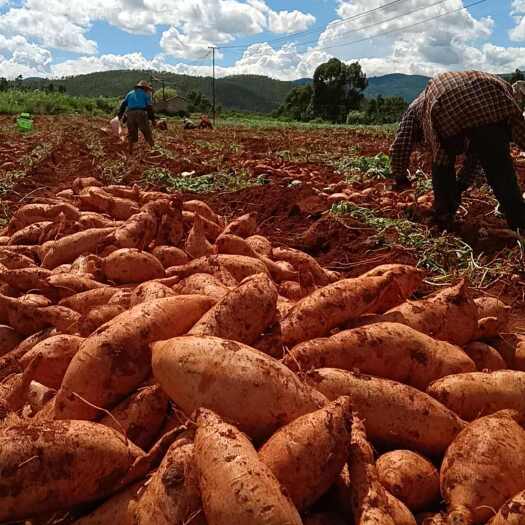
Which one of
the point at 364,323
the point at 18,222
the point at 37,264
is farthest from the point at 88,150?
the point at 364,323

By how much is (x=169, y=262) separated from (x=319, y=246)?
8.12 ft

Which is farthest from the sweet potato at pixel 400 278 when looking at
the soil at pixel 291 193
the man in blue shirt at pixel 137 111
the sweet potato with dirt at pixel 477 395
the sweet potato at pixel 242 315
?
the man in blue shirt at pixel 137 111

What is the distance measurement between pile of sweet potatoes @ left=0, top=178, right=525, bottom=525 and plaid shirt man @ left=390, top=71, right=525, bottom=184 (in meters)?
3.06

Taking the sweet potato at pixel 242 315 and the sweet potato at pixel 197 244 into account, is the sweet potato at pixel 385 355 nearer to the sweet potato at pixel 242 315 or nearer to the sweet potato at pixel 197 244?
the sweet potato at pixel 242 315

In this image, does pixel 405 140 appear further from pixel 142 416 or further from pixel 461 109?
pixel 142 416

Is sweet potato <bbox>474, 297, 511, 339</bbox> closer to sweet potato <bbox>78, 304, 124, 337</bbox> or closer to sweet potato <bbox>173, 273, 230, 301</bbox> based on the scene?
sweet potato <bbox>173, 273, 230, 301</bbox>

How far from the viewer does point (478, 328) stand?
9.23 ft

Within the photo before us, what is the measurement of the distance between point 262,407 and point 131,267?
192 cm

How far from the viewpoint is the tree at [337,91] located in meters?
65.1

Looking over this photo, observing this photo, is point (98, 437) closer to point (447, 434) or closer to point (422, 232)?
point (447, 434)

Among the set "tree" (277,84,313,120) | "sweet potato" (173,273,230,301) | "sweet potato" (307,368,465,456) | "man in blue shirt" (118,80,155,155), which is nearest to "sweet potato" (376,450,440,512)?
"sweet potato" (307,368,465,456)

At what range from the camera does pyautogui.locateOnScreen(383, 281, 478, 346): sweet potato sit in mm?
2660

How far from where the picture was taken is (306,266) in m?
4.01

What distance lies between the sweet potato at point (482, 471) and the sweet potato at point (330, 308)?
86 cm
